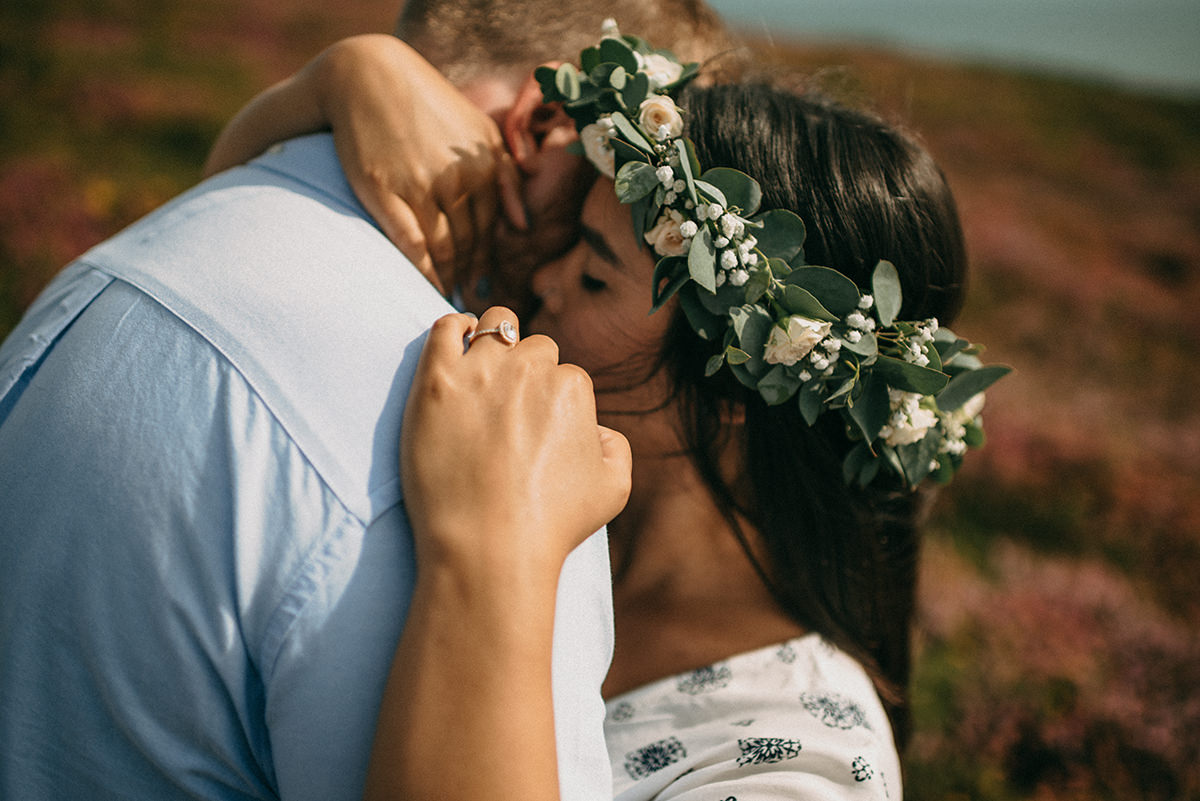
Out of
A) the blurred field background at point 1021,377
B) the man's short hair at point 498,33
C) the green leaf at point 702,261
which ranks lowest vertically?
the blurred field background at point 1021,377

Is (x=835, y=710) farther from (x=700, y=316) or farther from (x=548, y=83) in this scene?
(x=548, y=83)

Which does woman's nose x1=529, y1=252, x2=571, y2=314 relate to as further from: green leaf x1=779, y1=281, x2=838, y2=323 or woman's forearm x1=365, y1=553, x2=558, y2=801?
woman's forearm x1=365, y1=553, x2=558, y2=801

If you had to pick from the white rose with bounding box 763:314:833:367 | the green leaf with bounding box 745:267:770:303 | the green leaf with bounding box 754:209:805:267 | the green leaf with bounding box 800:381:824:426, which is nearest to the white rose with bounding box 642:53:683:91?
the green leaf with bounding box 754:209:805:267

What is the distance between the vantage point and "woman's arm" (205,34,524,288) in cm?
150

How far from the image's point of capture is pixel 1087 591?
12.2ft

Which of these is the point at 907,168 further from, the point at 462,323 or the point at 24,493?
the point at 24,493

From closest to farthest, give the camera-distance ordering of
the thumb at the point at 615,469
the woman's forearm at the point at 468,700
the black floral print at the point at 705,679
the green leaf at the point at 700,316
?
1. the woman's forearm at the point at 468,700
2. the thumb at the point at 615,469
3. the green leaf at the point at 700,316
4. the black floral print at the point at 705,679

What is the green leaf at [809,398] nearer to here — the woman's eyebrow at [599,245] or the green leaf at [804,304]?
the green leaf at [804,304]

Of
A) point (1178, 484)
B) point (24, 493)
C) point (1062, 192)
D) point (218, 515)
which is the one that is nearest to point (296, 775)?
point (218, 515)

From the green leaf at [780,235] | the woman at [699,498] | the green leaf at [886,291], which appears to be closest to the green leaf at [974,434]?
the woman at [699,498]

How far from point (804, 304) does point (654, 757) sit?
1164 millimetres

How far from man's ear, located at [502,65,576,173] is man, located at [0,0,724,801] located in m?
0.96

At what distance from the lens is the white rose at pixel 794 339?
1.46 metres

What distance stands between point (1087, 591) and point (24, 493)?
4.40m
